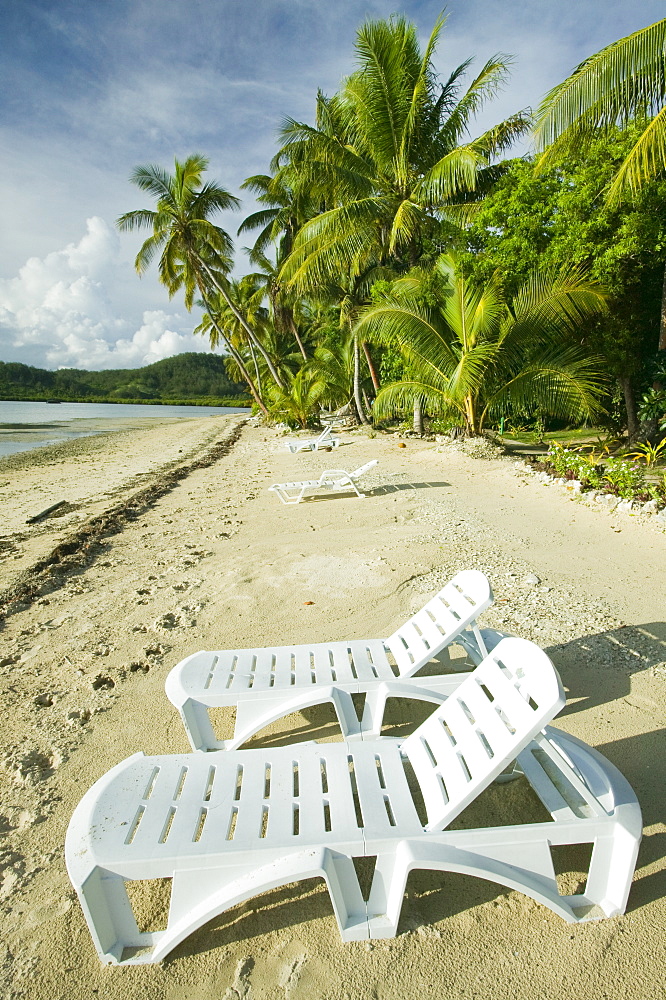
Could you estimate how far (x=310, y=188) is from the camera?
14492 mm

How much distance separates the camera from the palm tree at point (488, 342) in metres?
10.1

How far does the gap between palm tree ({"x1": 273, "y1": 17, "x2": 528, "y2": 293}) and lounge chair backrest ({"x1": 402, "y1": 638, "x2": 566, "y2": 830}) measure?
41.8 feet

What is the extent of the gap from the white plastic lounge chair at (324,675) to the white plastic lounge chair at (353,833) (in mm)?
463

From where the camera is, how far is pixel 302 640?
12.6 feet

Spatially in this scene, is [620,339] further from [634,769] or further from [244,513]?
[634,769]

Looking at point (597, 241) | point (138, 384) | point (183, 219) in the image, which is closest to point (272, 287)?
point (183, 219)

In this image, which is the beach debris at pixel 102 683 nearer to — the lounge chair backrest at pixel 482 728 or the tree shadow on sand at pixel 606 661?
A: the lounge chair backrest at pixel 482 728

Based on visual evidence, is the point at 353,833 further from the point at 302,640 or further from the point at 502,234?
the point at 502,234

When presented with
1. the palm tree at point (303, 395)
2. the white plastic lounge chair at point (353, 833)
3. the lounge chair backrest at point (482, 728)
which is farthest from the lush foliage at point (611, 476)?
the palm tree at point (303, 395)

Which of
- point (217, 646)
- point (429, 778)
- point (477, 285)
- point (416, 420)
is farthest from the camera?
point (416, 420)

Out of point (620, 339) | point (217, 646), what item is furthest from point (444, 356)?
point (217, 646)

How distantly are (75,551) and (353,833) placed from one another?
18.2 ft

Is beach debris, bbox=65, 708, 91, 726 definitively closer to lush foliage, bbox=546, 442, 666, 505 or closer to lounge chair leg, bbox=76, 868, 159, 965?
lounge chair leg, bbox=76, 868, 159, 965

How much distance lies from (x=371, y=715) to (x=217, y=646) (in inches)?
62.1
